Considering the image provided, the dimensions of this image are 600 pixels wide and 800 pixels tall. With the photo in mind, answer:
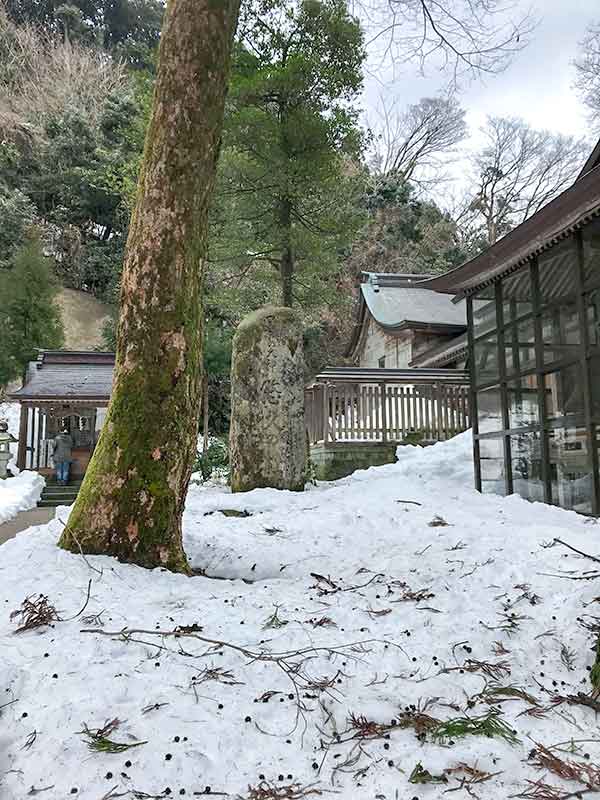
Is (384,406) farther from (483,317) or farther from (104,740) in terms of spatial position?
(104,740)

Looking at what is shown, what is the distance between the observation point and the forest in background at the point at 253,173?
11.5m

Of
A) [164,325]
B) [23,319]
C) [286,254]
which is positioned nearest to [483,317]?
[286,254]

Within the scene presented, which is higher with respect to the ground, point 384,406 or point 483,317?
point 483,317

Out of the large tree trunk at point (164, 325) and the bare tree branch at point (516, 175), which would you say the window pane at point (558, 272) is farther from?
the bare tree branch at point (516, 175)

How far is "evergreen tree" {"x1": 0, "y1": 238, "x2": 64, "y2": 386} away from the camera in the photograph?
17.8 meters

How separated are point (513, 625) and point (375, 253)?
24.7 m

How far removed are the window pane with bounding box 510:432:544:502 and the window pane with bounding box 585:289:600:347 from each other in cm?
138

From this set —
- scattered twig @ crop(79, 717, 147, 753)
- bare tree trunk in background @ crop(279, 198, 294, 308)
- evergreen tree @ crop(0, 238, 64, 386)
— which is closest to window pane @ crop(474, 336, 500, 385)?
bare tree trunk in background @ crop(279, 198, 294, 308)

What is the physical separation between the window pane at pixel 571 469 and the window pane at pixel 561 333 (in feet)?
2.80

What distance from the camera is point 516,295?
23.9 feet

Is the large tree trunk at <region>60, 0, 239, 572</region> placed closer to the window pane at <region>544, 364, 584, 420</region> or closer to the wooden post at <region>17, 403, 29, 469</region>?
the window pane at <region>544, 364, 584, 420</region>

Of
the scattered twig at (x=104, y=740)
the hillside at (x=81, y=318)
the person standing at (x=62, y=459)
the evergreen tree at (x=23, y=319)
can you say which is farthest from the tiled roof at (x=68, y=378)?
the scattered twig at (x=104, y=740)

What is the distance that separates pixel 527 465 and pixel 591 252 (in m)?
2.60

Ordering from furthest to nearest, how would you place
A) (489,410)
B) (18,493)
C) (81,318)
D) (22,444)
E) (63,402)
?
(81,318) < (22,444) < (63,402) < (18,493) < (489,410)
